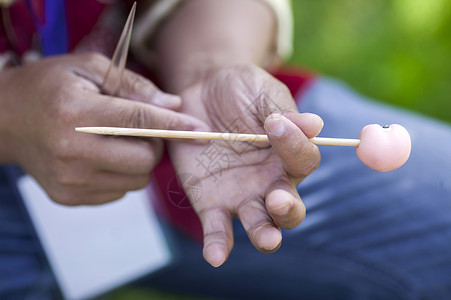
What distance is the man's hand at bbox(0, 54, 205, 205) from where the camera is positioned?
67 centimetres

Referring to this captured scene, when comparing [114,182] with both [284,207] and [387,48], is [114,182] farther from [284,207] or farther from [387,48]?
[387,48]

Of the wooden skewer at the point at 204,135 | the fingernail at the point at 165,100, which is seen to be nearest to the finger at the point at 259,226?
the wooden skewer at the point at 204,135

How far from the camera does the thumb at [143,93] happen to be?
712mm

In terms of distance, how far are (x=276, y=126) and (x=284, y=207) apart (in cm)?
11

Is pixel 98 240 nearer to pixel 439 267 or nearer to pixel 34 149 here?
pixel 34 149

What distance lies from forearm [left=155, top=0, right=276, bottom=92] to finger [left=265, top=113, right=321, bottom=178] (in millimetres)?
418

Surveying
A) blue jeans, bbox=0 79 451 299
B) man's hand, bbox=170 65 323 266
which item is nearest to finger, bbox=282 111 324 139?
man's hand, bbox=170 65 323 266

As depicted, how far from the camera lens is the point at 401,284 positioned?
3.03ft

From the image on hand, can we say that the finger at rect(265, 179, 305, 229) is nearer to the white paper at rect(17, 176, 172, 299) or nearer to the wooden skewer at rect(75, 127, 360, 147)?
the wooden skewer at rect(75, 127, 360, 147)

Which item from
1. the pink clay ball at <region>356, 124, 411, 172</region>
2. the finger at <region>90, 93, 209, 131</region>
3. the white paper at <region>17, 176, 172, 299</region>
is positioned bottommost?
the white paper at <region>17, 176, 172, 299</region>

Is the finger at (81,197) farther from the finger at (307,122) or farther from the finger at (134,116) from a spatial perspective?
the finger at (307,122)

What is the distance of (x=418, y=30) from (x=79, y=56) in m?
1.47

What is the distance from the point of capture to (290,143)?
0.55 m

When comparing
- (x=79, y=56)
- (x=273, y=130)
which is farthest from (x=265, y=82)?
(x=79, y=56)
